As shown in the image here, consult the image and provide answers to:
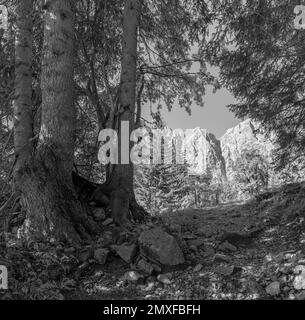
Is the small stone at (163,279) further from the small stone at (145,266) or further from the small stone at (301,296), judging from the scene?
the small stone at (301,296)

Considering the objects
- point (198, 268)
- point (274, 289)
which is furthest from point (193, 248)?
point (274, 289)

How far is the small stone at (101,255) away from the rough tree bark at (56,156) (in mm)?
436

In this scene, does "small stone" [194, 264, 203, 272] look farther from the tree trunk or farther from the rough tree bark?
the tree trunk

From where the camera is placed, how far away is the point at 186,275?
4914mm

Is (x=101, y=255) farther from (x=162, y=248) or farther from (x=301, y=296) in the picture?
(x=301, y=296)

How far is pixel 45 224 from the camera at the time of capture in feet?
17.1

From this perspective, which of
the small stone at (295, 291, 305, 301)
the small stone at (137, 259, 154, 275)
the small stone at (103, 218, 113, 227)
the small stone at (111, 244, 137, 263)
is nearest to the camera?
the small stone at (295, 291, 305, 301)

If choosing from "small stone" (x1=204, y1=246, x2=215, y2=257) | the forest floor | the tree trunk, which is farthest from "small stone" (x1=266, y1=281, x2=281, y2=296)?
the tree trunk

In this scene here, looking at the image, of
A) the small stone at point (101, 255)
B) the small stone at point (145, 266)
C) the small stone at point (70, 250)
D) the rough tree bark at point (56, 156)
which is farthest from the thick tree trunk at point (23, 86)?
the small stone at point (145, 266)

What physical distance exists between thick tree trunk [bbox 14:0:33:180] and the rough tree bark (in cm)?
109

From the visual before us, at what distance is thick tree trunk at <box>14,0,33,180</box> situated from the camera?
6.81m

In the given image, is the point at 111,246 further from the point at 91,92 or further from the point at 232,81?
the point at 232,81
